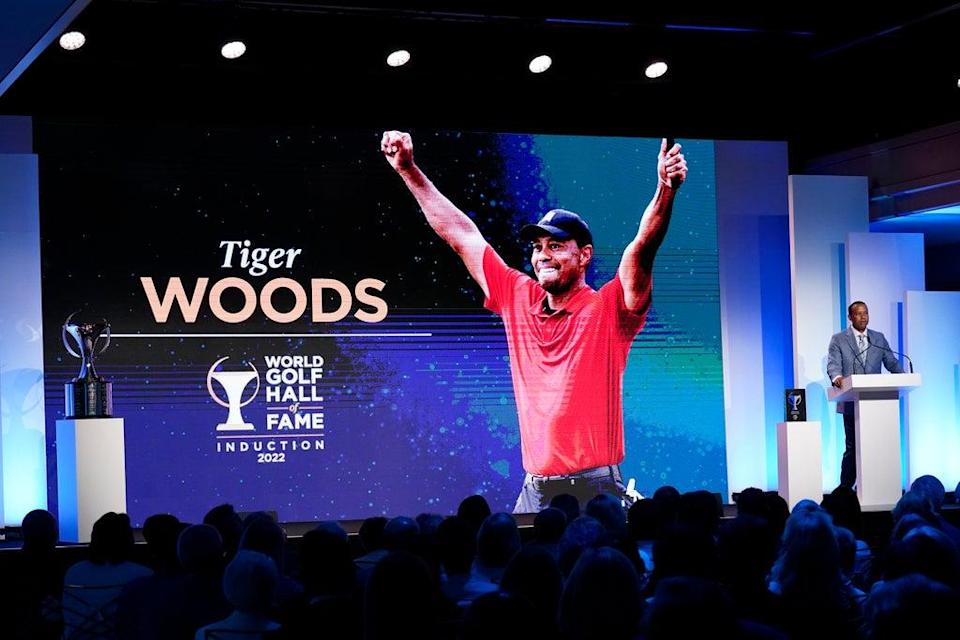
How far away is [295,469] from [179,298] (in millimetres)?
1422

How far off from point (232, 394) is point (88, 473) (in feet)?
5.26

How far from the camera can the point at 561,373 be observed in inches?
383

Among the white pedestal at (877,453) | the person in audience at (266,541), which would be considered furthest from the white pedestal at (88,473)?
the white pedestal at (877,453)

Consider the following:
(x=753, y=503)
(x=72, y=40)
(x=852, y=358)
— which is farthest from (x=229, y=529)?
(x=852, y=358)

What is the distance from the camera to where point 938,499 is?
536cm

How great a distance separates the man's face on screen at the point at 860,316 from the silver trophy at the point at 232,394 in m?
4.40

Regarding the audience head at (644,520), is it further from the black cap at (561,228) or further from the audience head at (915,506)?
the black cap at (561,228)

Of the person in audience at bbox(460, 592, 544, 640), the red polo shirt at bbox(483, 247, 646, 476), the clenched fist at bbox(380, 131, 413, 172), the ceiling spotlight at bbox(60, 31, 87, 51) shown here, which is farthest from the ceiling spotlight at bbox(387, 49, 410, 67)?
the person in audience at bbox(460, 592, 544, 640)

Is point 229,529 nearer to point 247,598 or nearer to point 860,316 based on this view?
point 247,598

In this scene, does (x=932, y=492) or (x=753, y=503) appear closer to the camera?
(x=932, y=492)

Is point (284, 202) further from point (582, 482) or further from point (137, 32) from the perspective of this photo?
point (582, 482)

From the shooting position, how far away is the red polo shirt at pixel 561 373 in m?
9.64

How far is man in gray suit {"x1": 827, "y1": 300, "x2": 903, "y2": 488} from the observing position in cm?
967

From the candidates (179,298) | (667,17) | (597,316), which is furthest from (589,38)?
Answer: (179,298)
